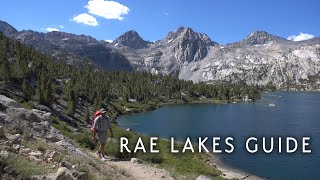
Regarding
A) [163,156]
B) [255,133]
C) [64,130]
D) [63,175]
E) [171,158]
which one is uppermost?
[63,175]

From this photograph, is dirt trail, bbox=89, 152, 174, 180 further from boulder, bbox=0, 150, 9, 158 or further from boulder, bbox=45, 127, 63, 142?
boulder, bbox=0, 150, 9, 158

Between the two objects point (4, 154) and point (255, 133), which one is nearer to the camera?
point (4, 154)

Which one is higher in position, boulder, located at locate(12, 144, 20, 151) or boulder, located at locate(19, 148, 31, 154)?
boulder, located at locate(12, 144, 20, 151)

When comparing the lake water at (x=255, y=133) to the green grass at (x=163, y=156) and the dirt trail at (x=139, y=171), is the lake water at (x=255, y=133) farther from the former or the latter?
the dirt trail at (x=139, y=171)

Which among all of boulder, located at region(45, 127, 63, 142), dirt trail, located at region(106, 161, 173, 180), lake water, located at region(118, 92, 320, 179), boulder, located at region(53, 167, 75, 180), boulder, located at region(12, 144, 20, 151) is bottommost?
lake water, located at region(118, 92, 320, 179)

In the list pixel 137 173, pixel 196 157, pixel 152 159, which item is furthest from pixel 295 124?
pixel 137 173

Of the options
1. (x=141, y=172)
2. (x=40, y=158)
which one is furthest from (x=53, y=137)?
(x=40, y=158)

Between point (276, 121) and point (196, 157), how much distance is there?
252 ft

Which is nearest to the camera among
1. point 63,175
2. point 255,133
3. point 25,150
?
point 63,175

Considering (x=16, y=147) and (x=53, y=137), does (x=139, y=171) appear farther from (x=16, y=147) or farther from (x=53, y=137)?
(x=16, y=147)

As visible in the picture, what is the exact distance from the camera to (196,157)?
70.4m

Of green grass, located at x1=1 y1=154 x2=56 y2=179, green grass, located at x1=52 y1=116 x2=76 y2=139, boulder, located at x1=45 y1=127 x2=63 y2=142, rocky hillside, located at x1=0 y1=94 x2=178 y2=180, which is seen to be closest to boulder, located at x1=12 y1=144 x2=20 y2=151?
rocky hillside, located at x1=0 y1=94 x2=178 y2=180

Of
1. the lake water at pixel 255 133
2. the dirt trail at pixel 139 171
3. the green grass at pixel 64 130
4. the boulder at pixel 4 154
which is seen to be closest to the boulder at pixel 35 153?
the boulder at pixel 4 154

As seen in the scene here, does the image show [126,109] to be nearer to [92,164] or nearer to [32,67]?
[32,67]
